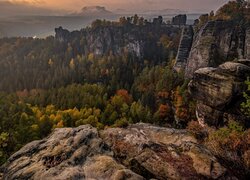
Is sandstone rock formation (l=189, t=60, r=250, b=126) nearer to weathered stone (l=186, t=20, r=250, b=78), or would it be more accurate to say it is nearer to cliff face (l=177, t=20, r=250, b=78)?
cliff face (l=177, t=20, r=250, b=78)

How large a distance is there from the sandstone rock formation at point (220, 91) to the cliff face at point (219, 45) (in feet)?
156

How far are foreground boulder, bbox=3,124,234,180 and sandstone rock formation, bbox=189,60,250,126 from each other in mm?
17081

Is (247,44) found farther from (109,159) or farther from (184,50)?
(109,159)

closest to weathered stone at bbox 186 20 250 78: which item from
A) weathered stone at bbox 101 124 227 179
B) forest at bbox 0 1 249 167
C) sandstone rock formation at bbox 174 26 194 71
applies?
forest at bbox 0 1 249 167

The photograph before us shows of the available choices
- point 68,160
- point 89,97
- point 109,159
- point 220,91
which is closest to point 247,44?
point 89,97

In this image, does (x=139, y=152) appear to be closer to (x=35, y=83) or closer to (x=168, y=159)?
(x=168, y=159)

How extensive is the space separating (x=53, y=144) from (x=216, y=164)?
1209 cm

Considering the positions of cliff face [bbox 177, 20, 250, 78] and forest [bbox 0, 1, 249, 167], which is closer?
forest [bbox 0, 1, 249, 167]

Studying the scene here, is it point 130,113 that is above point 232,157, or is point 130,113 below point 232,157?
below

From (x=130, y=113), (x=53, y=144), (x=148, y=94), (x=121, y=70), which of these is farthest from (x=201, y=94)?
(x=121, y=70)

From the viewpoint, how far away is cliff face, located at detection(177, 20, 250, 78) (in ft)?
287

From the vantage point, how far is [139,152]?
20.5m

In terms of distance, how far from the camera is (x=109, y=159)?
1953cm

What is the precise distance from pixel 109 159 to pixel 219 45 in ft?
266
